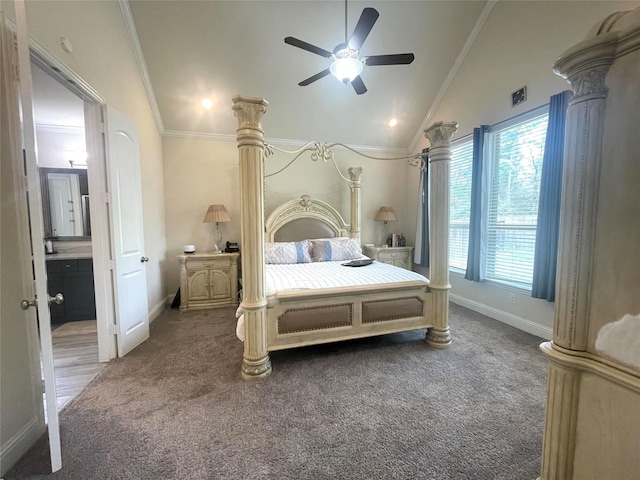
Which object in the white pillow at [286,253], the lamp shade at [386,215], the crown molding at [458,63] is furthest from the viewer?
the lamp shade at [386,215]

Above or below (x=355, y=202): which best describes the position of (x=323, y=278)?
below

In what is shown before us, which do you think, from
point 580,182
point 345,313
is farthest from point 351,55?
point 345,313

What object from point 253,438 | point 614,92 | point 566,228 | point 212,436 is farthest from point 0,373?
point 614,92

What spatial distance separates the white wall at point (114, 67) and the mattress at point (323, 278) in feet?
6.07

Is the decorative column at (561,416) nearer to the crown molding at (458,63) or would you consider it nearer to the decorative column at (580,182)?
the decorative column at (580,182)

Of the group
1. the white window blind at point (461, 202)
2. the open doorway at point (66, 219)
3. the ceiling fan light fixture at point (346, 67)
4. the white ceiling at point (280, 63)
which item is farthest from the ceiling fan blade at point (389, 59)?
the open doorway at point (66, 219)

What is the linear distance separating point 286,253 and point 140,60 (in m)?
3.02

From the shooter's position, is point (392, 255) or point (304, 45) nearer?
point (304, 45)

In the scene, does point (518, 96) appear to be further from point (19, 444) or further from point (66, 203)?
point (66, 203)

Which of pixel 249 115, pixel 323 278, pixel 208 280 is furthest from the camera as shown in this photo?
pixel 208 280

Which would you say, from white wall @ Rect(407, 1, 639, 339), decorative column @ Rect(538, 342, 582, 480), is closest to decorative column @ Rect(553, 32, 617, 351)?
decorative column @ Rect(538, 342, 582, 480)

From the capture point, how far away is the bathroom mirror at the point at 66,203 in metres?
3.73

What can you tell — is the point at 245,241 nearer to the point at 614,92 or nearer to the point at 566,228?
the point at 566,228

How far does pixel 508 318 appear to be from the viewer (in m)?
3.36
